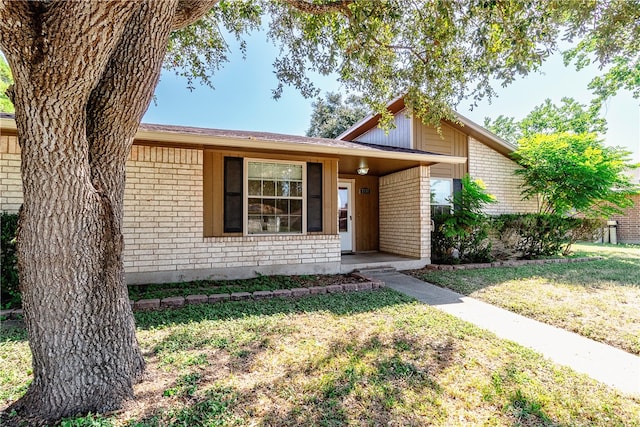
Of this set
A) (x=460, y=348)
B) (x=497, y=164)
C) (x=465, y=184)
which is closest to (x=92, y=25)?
(x=460, y=348)

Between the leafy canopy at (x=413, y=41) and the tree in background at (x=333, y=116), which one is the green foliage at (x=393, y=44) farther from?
the tree in background at (x=333, y=116)

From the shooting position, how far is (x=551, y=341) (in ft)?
11.7

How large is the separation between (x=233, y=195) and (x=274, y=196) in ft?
2.83

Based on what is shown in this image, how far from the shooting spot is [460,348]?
128 inches

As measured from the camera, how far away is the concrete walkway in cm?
287

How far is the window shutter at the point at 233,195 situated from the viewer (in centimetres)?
613

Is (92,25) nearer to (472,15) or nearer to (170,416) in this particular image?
(170,416)

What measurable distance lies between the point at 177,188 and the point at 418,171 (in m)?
5.66

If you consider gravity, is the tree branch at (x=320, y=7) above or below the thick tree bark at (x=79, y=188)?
above

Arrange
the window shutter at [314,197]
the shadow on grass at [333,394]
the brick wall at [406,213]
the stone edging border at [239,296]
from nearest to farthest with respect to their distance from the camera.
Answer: the shadow on grass at [333,394]
the stone edging border at [239,296]
the window shutter at [314,197]
the brick wall at [406,213]

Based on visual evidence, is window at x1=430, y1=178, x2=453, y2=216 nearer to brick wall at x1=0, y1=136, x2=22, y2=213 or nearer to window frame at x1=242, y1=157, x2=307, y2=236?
window frame at x1=242, y1=157, x2=307, y2=236

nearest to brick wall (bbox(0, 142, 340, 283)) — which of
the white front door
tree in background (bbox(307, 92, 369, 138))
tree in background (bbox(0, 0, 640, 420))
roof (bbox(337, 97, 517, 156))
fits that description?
tree in background (bbox(0, 0, 640, 420))

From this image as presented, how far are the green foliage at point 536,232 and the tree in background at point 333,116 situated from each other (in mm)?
18445

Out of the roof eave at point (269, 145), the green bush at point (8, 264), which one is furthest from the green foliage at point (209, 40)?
the green bush at point (8, 264)
